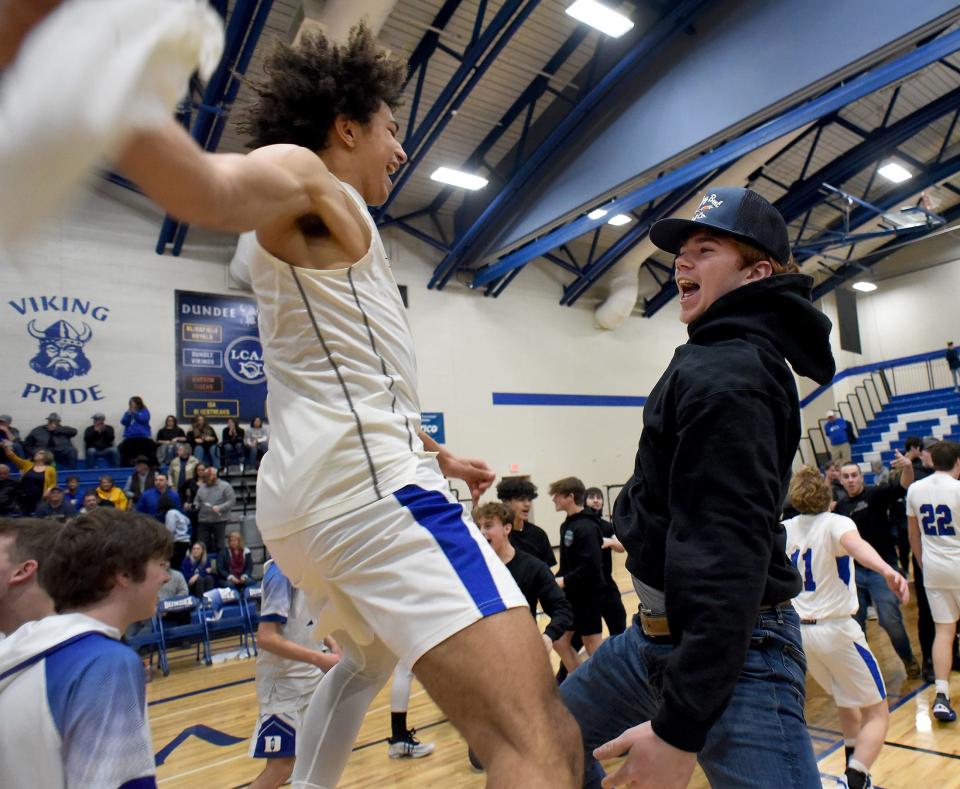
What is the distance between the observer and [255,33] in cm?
964

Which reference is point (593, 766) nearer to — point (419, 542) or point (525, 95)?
point (419, 542)

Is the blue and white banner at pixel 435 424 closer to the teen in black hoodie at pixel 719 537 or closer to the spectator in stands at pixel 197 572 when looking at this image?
the spectator in stands at pixel 197 572

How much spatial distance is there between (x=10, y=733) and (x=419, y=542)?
3.57 feet

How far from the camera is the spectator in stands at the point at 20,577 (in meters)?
2.28

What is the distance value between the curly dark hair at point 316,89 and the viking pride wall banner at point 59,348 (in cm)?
1194

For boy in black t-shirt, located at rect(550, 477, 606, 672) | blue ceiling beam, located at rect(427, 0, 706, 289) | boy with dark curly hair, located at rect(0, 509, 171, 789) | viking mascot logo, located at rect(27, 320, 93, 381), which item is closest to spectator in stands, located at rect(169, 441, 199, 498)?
viking mascot logo, located at rect(27, 320, 93, 381)

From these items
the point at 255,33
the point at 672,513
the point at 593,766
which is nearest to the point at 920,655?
the point at 593,766

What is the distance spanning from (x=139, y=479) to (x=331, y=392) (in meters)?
11.0

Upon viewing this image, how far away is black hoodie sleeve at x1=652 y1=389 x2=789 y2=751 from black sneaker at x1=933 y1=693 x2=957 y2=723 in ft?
15.2

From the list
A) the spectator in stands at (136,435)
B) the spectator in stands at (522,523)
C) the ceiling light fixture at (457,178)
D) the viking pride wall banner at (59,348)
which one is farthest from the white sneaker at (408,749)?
the ceiling light fixture at (457,178)

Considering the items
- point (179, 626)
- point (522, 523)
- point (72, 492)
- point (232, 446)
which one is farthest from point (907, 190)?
point (72, 492)

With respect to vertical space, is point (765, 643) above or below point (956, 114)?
below

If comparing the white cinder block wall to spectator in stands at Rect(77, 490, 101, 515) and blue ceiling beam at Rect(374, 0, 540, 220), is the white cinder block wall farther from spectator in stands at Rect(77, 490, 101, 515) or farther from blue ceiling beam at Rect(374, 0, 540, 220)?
blue ceiling beam at Rect(374, 0, 540, 220)

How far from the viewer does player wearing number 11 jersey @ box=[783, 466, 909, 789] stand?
384 centimetres
